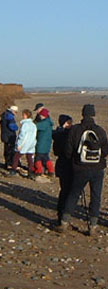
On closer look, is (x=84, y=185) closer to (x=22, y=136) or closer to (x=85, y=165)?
(x=85, y=165)

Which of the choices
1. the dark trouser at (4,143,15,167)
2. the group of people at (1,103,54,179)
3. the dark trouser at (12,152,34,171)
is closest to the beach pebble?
the group of people at (1,103,54,179)

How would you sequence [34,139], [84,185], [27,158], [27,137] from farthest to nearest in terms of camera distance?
1. [27,158]
2. [34,139]
3. [27,137]
4. [84,185]

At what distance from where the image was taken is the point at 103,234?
8711 millimetres

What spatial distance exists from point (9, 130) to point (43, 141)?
134 centimetres

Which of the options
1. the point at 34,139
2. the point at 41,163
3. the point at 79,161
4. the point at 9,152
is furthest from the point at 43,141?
the point at 79,161

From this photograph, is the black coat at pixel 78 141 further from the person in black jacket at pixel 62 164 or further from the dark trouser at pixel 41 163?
the dark trouser at pixel 41 163

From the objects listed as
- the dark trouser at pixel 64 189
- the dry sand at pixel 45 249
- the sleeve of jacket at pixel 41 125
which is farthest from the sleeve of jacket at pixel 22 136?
the dark trouser at pixel 64 189

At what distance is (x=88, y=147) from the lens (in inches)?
320

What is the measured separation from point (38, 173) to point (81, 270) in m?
6.44

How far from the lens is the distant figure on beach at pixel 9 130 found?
13875mm

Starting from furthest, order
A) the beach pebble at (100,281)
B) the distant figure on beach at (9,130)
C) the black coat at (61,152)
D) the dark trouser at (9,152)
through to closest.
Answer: the dark trouser at (9,152)
the distant figure on beach at (9,130)
the black coat at (61,152)
the beach pebble at (100,281)

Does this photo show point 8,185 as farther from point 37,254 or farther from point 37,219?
point 37,254

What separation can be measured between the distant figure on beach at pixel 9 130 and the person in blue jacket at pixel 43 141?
3.69 ft

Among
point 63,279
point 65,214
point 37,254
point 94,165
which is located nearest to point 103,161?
point 94,165
